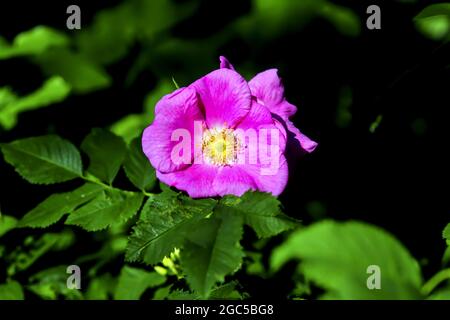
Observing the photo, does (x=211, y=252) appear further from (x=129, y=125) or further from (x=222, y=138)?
(x=129, y=125)

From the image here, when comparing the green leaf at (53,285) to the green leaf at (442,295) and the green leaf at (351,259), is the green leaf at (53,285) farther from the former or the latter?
the green leaf at (442,295)

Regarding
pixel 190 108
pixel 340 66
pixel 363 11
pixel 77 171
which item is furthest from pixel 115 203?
pixel 363 11

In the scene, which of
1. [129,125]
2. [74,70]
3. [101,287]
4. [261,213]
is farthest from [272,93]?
[74,70]

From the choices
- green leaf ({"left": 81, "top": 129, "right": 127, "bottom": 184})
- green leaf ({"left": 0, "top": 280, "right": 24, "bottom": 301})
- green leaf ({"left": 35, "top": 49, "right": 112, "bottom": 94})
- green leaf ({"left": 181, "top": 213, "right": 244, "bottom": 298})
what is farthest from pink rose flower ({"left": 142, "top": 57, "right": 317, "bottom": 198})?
green leaf ({"left": 35, "top": 49, "right": 112, "bottom": 94})

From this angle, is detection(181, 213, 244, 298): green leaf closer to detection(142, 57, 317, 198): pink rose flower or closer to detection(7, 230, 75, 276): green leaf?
detection(142, 57, 317, 198): pink rose flower

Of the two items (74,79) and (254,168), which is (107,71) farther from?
(254,168)
